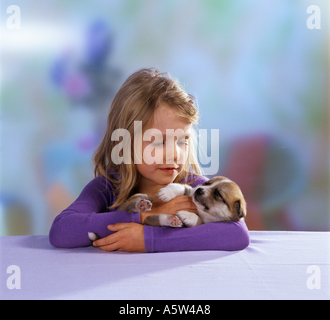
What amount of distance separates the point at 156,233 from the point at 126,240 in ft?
0.37

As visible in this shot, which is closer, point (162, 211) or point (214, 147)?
point (162, 211)

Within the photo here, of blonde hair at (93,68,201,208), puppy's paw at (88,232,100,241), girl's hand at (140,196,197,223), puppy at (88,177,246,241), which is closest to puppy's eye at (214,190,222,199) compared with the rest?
puppy at (88,177,246,241)

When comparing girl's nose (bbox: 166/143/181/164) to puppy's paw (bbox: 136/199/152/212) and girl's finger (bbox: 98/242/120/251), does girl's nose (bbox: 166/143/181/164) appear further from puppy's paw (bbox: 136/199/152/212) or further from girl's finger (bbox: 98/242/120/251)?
girl's finger (bbox: 98/242/120/251)

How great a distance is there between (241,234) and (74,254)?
0.62 metres

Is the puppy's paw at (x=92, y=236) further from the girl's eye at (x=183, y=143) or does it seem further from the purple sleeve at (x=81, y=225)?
the girl's eye at (x=183, y=143)

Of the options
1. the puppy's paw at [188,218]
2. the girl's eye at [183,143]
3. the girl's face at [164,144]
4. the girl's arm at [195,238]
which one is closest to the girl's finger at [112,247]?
the girl's arm at [195,238]

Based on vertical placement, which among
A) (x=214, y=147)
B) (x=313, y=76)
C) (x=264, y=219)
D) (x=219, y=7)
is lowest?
(x=264, y=219)

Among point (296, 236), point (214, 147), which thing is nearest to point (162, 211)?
point (296, 236)

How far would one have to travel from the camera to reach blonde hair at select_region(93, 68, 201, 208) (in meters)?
1.62

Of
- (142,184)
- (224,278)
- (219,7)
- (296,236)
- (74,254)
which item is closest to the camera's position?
(224,278)

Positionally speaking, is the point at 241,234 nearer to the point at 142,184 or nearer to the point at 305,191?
the point at 142,184

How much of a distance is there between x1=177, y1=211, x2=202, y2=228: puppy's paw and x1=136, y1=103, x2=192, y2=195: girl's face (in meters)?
0.25

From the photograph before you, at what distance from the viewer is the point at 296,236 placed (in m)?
1.65

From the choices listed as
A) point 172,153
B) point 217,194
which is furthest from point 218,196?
point 172,153
